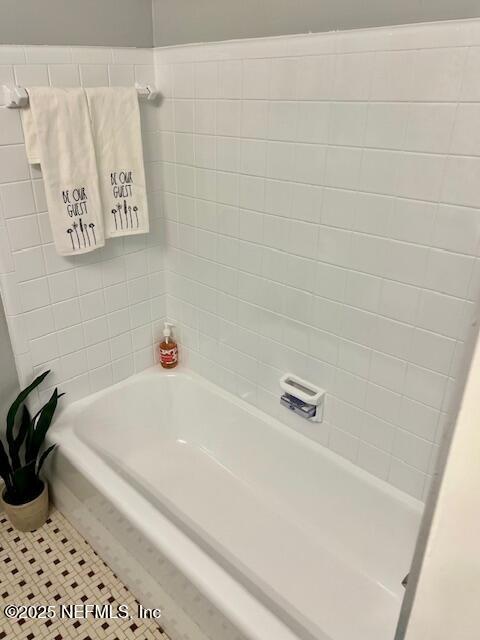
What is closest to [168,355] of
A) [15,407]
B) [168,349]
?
[168,349]

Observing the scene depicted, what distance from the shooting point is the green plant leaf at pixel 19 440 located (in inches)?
69.1

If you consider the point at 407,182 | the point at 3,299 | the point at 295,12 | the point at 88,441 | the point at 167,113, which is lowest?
the point at 88,441

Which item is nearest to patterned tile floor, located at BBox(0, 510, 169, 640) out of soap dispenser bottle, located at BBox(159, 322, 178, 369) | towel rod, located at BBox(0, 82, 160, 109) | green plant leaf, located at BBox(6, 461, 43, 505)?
green plant leaf, located at BBox(6, 461, 43, 505)

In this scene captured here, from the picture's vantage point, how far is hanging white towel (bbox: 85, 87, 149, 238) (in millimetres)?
1645

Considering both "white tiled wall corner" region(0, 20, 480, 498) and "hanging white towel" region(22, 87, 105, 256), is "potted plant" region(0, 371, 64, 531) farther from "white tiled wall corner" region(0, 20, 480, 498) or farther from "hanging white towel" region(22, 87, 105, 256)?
"hanging white towel" region(22, 87, 105, 256)

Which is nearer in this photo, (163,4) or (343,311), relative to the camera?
(343,311)

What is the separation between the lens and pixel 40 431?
176 cm

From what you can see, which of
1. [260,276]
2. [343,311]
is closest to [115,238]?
[260,276]

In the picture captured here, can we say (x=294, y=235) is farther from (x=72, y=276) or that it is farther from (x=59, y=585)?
(x=59, y=585)

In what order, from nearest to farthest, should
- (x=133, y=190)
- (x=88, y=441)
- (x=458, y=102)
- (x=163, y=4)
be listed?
(x=458, y=102) < (x=163, y=4) < (x=133, y=190) < (x=88, y=441)

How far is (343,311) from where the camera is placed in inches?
60.3

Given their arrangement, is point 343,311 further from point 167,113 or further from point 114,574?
point 114,574

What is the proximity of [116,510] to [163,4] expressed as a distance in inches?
67.6

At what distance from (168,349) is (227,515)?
Result: 0.76 m
